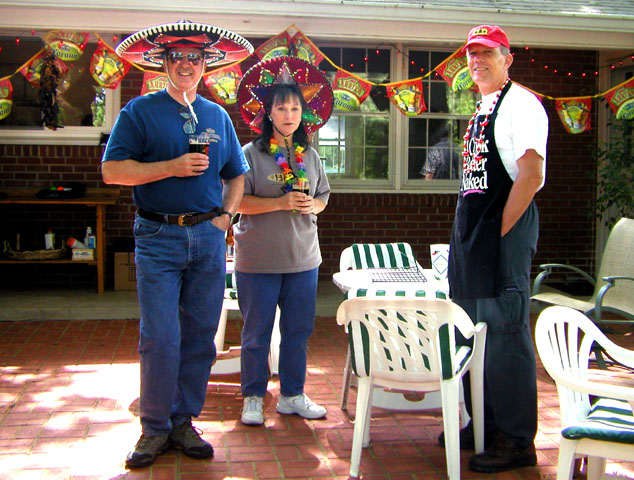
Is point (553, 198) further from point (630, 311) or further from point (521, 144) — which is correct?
point (521, 144)

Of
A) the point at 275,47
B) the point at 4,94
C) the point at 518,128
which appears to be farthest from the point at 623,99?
the point at 4,94

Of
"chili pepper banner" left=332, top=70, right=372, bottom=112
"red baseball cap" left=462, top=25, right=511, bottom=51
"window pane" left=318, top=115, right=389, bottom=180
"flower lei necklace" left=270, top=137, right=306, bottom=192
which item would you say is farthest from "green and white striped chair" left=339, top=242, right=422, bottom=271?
"window pane" left=318, top=115, right=389, bottom=180

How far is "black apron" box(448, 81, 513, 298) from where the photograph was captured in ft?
11.8

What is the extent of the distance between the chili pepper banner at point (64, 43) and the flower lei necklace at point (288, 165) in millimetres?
3184

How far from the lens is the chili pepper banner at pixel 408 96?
7137mm

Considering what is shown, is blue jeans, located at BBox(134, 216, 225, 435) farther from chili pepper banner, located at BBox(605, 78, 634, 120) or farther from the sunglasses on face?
chili pepper banner, located at BBox(605, 78, 634, 120)

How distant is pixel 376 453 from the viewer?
395cm

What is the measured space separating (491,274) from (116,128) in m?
1.95

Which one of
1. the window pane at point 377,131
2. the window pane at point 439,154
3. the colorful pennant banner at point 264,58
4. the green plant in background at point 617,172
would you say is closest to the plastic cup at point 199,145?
the colorful pennant banner at point 264,58

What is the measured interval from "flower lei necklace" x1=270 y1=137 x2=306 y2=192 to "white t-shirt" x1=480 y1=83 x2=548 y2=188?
117 cm

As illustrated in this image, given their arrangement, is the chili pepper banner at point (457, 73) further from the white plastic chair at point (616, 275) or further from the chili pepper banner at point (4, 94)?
the chili pepper banner at point (4, 94)

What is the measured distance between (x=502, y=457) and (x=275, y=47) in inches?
174

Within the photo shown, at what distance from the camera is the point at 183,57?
12.1ft

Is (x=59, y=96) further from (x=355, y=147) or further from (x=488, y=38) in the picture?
(x=488, y=38)
